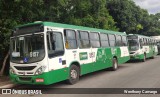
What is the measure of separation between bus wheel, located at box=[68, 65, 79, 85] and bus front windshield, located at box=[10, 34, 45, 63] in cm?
195

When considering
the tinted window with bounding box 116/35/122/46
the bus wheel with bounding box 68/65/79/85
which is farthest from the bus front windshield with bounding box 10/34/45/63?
the tinted window with bounding box 116/35/122/46

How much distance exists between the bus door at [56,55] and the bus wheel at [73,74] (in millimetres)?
431

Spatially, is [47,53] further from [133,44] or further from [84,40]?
[133,44]

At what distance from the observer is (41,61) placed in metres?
9.16

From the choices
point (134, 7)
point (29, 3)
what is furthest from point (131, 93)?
point (134, 7)

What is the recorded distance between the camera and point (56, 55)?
971cm

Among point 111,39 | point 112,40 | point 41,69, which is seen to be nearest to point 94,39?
point 111,39

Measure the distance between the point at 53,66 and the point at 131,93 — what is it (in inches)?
121

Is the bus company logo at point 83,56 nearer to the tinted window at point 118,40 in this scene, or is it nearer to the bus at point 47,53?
the bus at point 47,53

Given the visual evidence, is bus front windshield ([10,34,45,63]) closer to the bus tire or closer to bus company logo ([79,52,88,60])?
the bus tire

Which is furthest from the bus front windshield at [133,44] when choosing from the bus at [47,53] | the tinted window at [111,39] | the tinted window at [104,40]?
the bus at [47,53]

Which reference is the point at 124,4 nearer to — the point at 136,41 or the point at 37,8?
the point at 136,41

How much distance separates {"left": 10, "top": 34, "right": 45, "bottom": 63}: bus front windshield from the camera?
931 centimetres

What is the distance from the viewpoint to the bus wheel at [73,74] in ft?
34.9
